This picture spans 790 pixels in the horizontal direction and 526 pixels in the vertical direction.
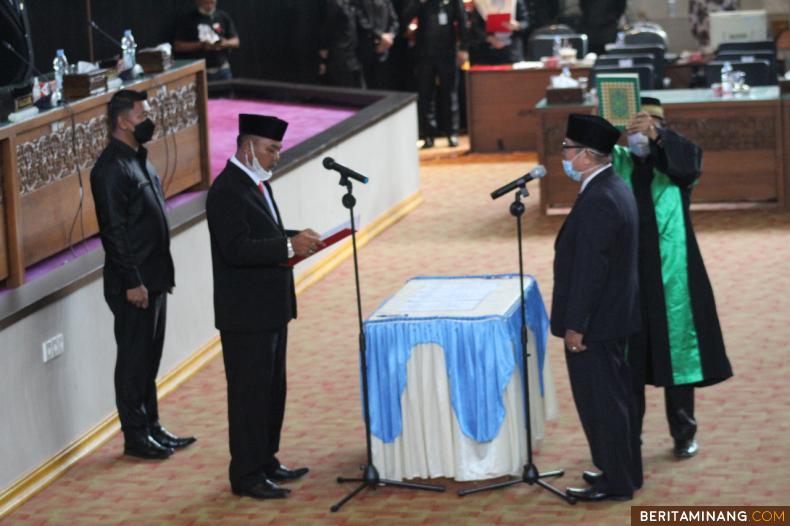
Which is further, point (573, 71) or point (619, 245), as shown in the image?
point (573, 71)

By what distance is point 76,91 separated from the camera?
24.6 ft

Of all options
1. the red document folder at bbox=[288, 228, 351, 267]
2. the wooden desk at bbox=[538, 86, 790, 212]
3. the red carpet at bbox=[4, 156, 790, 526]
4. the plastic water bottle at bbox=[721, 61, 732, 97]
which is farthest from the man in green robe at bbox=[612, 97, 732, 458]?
the plastic water bottle at bbox=[721, 61, 732, 97]

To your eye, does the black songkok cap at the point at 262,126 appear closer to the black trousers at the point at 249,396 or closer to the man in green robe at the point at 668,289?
the black trousers at the point at 249,396

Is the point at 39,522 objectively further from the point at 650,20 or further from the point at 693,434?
the point at 650,20

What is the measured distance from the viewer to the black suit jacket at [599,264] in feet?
17.8

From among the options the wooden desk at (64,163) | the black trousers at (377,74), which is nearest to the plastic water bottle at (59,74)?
the wooden desk at (64,163)

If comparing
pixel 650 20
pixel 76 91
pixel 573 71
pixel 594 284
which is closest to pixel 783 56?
pixel 650 20

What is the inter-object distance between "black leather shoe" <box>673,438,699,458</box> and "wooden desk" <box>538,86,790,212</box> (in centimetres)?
511

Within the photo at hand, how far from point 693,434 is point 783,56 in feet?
34.3

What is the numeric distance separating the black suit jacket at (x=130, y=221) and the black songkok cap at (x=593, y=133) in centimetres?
192

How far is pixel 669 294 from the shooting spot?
5.95 metres

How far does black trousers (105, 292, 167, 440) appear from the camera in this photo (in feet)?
21.0

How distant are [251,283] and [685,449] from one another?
6.17 ft

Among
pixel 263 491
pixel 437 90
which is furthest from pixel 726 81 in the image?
pixel 263 491
